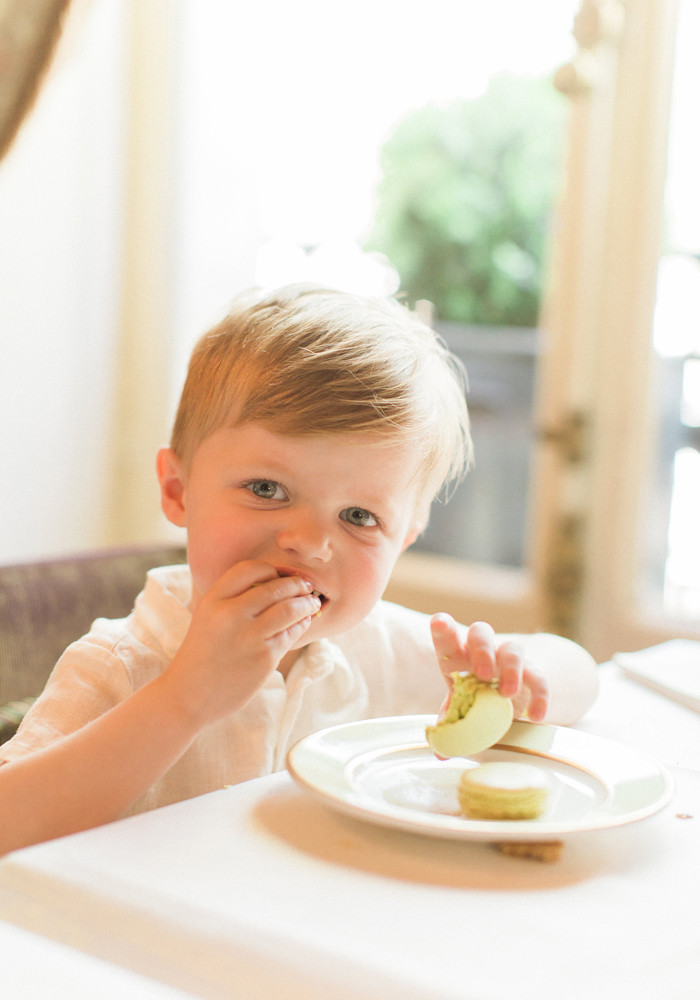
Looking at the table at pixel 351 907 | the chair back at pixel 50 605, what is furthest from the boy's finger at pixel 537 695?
the chair back at pixel 50 605

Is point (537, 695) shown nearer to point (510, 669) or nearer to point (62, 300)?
point (510, 669)

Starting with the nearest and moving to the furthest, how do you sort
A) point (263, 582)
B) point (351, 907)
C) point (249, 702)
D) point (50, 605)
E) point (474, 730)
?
point (351, 907) → point (474, 730) → point (263, 582) → point (249, 702) → point (50, 605)

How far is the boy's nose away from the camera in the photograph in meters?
0.80

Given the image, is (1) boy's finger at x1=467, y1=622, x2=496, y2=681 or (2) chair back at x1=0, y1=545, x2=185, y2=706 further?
(2) chair back at x1=0, y1=545, x2=185, y2=706

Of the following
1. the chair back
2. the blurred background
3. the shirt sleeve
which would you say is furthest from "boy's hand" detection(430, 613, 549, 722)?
the blurred background

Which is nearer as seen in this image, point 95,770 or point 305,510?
point 95,770

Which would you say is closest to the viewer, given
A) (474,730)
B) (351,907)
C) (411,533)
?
(351,907)

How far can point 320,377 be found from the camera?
840 mm

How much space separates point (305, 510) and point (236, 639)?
0.43 ft

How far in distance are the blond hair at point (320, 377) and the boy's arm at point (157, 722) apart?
15 centimetres

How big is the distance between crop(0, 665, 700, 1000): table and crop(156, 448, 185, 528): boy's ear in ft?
1.14

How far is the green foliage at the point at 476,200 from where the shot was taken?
8.14 ft

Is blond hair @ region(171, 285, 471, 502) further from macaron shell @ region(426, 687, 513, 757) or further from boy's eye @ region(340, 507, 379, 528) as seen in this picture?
macaron shell @ region(426, 687, 513, 757)

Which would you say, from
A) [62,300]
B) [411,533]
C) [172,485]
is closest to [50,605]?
[172,485]
